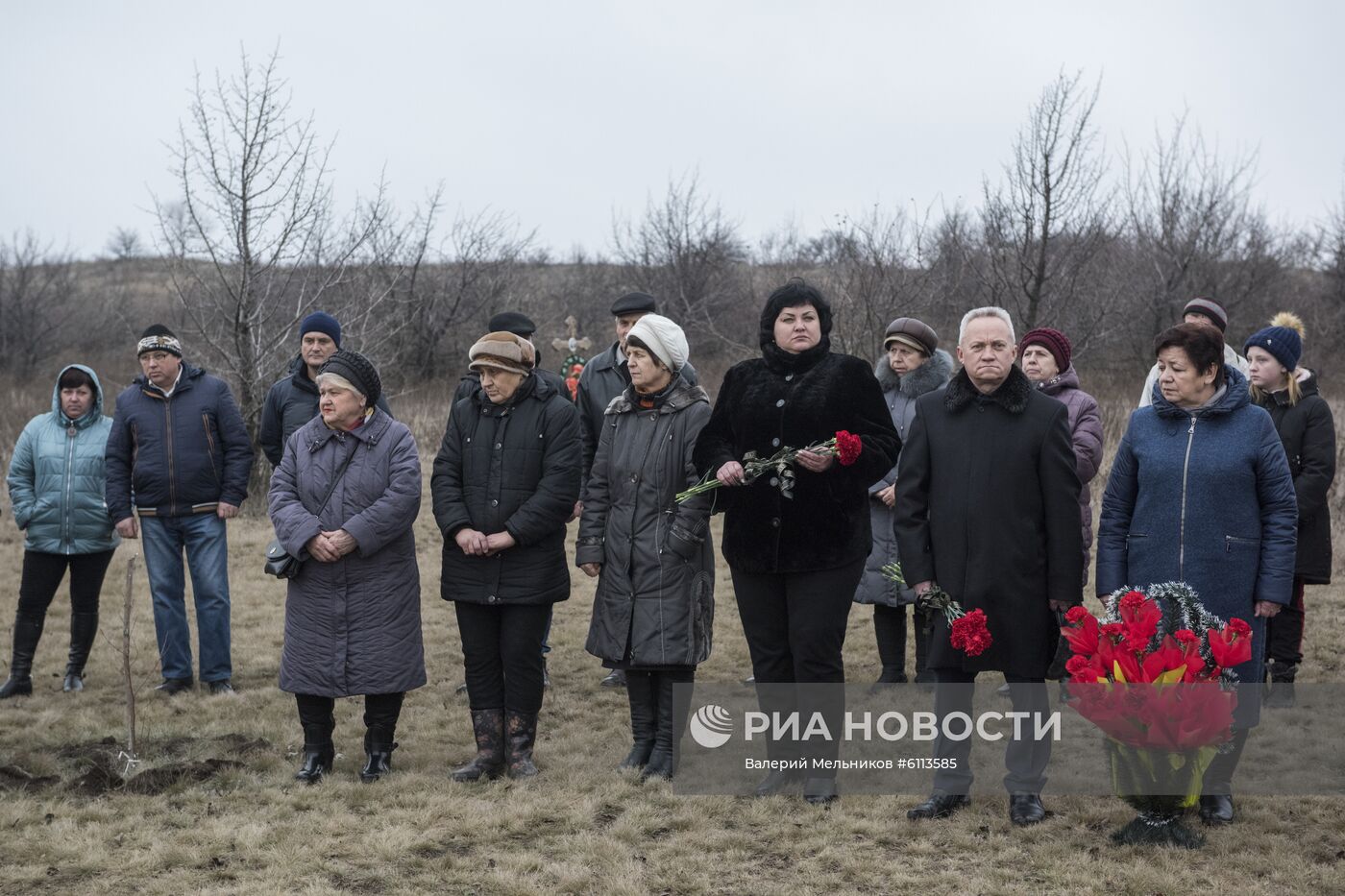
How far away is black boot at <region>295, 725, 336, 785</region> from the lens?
16.3 ft

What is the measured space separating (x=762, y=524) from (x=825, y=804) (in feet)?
3.54

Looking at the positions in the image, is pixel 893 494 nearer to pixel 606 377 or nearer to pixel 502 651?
pixel 606 377

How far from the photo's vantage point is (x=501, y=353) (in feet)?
16.3

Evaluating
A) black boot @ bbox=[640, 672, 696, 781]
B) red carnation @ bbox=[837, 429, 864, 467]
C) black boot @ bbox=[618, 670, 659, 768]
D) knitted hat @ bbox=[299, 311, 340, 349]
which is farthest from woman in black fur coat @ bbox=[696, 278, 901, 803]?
knitted hat @ bbox=[299, 311, 340, 349]

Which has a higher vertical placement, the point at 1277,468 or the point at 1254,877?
the point at 1277,468

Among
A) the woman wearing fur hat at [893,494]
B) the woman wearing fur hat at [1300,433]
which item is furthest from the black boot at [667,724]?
the woman wearing fur hat at [1300,433]

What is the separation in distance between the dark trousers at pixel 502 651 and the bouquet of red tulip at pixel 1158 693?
2148mm

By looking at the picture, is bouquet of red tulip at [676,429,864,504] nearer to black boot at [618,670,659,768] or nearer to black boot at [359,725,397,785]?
black boot at [618,670,659,768]

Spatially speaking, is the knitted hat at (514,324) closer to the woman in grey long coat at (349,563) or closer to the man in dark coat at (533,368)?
the man in dark coat at (533,368)

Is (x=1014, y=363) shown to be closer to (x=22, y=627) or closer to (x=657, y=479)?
(x=657, y=479)

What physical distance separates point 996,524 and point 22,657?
17.4 ft

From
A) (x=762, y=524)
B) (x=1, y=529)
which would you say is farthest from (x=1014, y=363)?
(x=1, y=529)

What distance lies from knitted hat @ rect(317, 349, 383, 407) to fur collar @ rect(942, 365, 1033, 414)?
2.28m

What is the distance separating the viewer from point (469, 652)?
16.7ft
